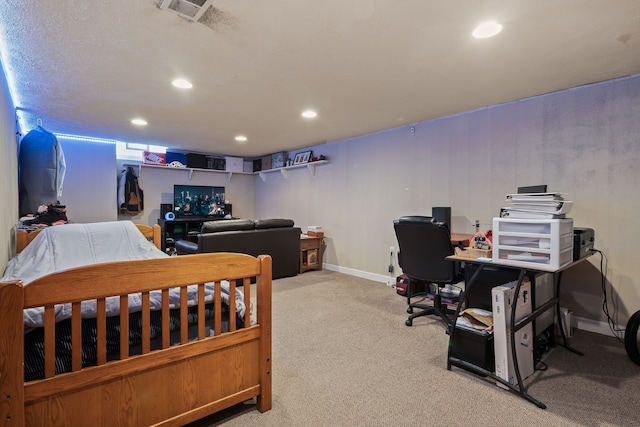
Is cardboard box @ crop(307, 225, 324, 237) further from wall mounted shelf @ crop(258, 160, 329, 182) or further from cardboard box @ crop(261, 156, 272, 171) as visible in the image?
cardboard box @ crop(261, 156, 272, 171)

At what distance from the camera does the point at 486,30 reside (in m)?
1.81

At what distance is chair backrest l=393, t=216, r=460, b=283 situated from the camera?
247 cm

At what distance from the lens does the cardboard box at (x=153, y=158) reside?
5.52 m

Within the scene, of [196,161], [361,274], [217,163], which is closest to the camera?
[361,274]

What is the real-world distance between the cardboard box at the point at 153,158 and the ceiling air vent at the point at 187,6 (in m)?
4.53

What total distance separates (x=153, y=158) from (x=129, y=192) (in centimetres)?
75

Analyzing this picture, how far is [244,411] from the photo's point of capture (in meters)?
1.63

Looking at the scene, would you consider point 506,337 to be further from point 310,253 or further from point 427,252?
point 310,253

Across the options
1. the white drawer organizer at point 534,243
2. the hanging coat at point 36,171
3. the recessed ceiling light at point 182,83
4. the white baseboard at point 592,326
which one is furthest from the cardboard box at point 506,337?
the hanging coat at point 36,171

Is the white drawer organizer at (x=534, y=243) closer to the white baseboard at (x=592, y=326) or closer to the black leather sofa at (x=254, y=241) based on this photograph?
the white baseboard at (x=592, y=326)

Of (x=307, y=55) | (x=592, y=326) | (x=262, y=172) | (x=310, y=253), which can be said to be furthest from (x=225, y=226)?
(x=592, y=326)

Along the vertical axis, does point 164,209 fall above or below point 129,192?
below

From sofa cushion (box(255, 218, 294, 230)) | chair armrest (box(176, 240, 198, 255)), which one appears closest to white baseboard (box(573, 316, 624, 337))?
sofa cushion (box(255, 218, 294, 230))

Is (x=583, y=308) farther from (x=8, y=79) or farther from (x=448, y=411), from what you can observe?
(x=8, y=79)
